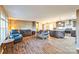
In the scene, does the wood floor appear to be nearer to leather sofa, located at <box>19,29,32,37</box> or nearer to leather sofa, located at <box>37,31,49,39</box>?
leather sofa, located at <box>19,29,32,37</box>

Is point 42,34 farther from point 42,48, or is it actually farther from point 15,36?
point 42,48

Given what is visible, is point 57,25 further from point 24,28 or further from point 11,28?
point 11,28

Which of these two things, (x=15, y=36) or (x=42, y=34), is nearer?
(x=15, y=36)

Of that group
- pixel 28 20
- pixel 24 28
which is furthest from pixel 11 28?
pixel 28 20

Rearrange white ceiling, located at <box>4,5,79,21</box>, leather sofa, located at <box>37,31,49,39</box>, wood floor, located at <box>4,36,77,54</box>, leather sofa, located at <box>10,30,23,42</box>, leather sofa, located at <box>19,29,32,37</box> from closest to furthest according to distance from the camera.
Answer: white ceiling, located at <box>4,5,79,21</box> → wood floor, located at <box>4,36,77,54</box> → leather sofa, located at <box>10,30,23,42</box> → leather sofa, located at <box>19,29,32,37</box> → leather sofa, located at <box>37,31,49,39</box>

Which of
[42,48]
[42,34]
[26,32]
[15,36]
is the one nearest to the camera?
[42,48]

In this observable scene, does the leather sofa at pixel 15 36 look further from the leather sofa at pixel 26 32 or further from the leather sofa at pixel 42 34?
the leather sofa at pixel 42 34

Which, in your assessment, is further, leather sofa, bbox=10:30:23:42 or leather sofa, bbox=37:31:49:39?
leather sofa, bbox=37:31:49:39

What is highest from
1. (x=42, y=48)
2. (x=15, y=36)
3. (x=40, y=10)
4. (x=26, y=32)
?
(x=40, y=10)

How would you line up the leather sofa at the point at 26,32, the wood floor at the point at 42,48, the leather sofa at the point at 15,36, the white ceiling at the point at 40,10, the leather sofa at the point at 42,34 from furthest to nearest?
the leather sofa at the point at 42,34 → the leather sofa at the point at 26,32 → the leather sofa at the point at 15,36 → the wood floor at the point at 42,48 → the white ceiling at the point at 40,10

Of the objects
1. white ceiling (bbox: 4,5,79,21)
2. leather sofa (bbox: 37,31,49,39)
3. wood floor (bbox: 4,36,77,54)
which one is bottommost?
wood floor (bbox: 4,36,77,54)

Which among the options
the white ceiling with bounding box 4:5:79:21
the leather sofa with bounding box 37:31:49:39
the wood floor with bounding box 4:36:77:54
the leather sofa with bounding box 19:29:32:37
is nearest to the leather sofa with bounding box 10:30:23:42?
the wood floor with bounding box 4:36:77:54

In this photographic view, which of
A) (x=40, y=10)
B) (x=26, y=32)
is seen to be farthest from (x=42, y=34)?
(x=40, y=10)

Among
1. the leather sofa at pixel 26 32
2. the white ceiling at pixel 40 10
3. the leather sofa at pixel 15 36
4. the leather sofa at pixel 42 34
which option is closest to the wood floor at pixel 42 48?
the leather sofa at pixel 15 36
